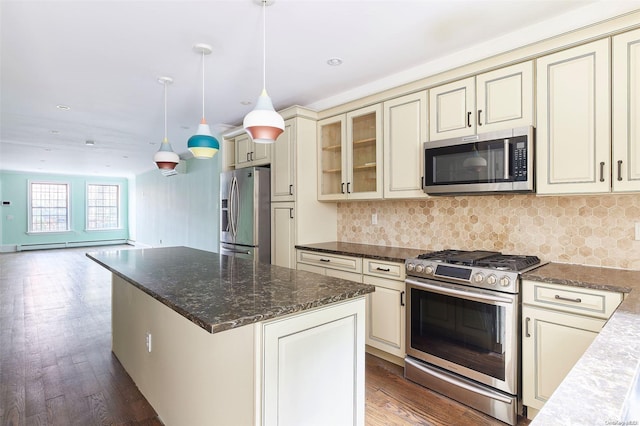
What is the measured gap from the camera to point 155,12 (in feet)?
6.95

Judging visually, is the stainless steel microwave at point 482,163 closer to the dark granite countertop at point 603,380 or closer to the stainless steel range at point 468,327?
the stainless steel range at point 468,327

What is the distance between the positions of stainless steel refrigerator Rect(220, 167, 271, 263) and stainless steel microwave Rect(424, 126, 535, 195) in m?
1.94

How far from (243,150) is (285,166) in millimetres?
992

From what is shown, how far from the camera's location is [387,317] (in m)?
2.86

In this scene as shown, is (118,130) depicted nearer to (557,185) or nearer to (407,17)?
(407,17)

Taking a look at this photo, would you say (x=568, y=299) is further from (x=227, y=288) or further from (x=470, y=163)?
(x=227, y=288)

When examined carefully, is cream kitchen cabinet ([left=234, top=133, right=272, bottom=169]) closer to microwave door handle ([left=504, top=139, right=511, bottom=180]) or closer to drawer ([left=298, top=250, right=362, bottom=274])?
drawer ([left=298, top=250, right=362, bottom=274])

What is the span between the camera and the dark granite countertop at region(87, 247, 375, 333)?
1353mm

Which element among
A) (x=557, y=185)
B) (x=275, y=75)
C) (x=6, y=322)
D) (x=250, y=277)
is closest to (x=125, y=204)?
(x=6, y=322)

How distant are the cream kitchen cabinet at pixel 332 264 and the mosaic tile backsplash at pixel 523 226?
583 mm

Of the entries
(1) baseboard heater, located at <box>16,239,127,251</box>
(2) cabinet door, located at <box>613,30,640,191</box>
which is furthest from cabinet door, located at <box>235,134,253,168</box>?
(1) baseboard heater, located at <box>16,239,127,251</box>

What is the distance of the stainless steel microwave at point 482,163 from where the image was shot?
2279 mm

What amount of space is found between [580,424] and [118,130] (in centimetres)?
595

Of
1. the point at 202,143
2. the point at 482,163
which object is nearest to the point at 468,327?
the point at 482,163
